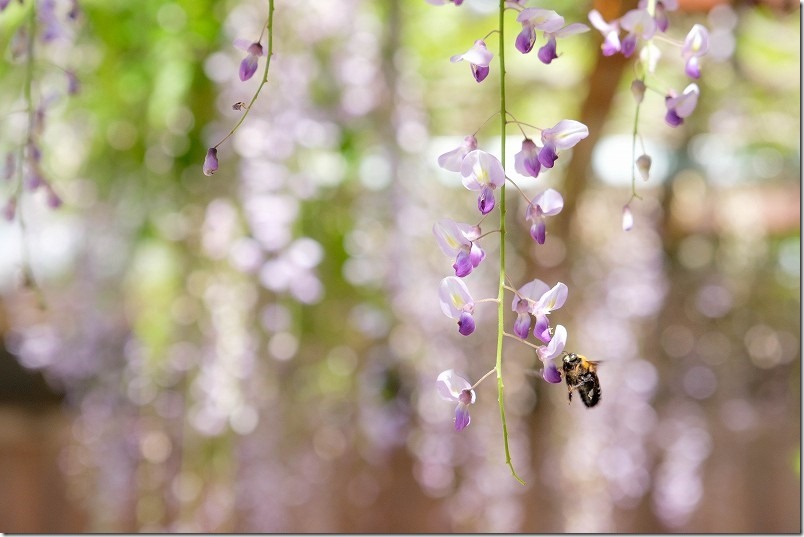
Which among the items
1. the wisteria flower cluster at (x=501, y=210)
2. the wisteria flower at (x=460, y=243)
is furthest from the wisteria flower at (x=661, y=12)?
the wisteria flower at (x=460, y=243)

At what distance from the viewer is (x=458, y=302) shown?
538 mm

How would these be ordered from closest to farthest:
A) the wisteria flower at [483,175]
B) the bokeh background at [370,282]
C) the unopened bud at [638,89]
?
1. the wisteria flower at [483,175]
2. the unopened bud at [638,89]
3. the bokeh background at [370,282]

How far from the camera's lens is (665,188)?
2.49 meters

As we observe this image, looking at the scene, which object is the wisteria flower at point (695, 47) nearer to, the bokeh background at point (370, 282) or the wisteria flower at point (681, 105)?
the wisteria flower at point (681, 105)

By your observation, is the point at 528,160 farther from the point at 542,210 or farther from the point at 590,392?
the point at 590,392

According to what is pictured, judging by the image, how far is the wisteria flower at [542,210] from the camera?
0.55 m

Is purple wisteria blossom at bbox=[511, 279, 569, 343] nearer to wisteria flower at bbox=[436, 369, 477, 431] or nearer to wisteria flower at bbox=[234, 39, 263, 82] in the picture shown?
wisteria flower at bbox=[436, 369, 477, 431]

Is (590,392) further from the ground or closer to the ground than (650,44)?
closer to the ground

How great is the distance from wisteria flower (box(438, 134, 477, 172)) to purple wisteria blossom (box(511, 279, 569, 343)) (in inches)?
3.1

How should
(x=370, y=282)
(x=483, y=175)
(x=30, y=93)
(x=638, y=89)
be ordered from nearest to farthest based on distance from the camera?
(x=483, y=175), (x=638, y=89), (x=30, y=93), (x=370, y=282)

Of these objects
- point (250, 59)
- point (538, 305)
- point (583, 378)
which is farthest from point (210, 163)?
point (583, 378)

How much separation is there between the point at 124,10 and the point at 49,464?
163cm

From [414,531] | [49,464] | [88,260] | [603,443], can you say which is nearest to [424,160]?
[88,260]

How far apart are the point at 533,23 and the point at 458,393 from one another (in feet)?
0.71
